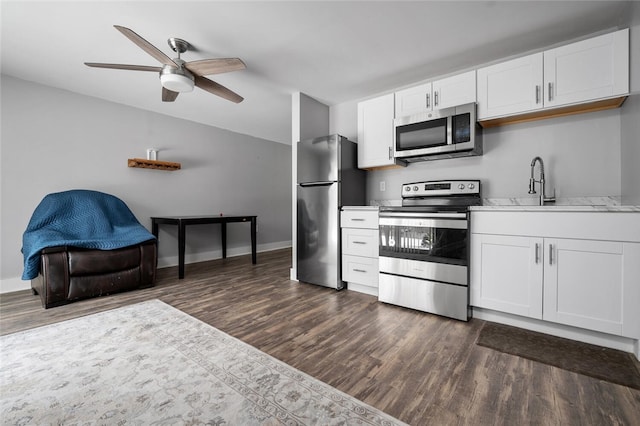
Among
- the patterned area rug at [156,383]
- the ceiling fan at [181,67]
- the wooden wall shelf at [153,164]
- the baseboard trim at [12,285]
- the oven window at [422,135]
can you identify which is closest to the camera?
the patterned area rug at [156,383]

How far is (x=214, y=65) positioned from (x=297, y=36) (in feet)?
2.40

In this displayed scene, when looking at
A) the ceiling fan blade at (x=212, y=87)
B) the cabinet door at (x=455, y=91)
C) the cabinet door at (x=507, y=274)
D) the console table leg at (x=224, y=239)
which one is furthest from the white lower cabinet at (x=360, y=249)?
the console table leg at (x=224, y=239)

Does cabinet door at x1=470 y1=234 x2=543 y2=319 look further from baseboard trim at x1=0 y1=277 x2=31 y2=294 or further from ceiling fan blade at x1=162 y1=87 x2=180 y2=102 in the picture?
baseboard trim at x1=0 y1=277 x2=31 y2=294

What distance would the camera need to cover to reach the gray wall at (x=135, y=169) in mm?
2996

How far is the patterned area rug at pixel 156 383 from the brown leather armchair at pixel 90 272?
1.93ft

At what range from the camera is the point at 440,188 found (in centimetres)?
274

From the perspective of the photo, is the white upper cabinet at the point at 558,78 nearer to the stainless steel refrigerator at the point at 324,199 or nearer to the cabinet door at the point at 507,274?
the cabinet door at the point at 507,274

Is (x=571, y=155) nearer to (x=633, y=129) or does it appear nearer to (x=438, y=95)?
(x=633, y=129)

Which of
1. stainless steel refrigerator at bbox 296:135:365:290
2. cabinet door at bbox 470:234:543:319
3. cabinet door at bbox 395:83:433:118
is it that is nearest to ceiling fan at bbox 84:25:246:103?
stainless steel refrigerator at bbox 296:135:365:290

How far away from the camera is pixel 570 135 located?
7.45ft

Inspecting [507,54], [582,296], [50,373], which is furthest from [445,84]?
[50,373]

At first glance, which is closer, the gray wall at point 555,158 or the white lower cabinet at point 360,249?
the gray wall at point 555,158

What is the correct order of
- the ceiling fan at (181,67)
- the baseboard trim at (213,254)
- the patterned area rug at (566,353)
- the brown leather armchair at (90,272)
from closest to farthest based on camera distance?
the patterned area rug at (566,353) < the ceiling fan at (181,67) < the brown leather armchair at (90,272) < the baseboard trim at (213,254)

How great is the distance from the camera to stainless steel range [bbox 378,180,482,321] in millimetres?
2158
